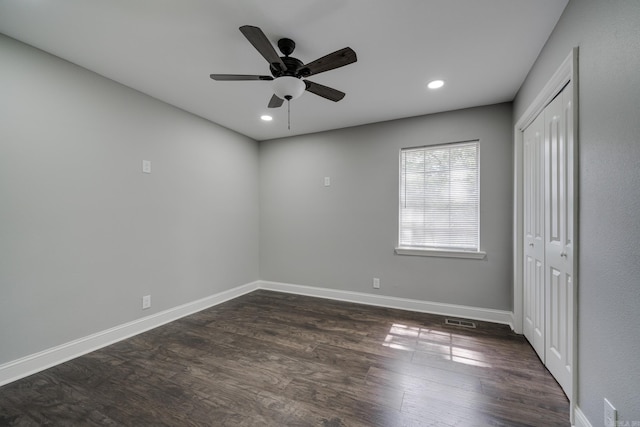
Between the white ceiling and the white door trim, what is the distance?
1.30 ft

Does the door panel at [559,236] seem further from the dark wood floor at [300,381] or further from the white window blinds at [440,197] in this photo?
the white window blinds at [440,197]

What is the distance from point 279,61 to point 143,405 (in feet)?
8.12

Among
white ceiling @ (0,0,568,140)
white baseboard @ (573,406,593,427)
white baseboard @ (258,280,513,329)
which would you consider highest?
white ceiling @ (0,0,568,140)

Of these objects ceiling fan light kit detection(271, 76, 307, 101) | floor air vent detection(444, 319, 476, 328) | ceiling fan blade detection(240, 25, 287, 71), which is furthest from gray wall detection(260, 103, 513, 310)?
ceiling fan blade detection(240, 25, 287, 71)

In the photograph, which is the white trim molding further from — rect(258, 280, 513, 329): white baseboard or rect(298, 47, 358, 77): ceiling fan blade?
rect(298, 47, 358, 77): ceiling fan blade

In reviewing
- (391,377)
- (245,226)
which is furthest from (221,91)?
(391,377)

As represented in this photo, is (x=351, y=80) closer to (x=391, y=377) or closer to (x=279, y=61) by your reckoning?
(x=279, y=61)

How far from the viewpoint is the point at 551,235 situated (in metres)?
1.99

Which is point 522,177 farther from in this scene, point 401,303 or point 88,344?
point 88,344

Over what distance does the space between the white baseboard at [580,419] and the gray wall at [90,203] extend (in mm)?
3644

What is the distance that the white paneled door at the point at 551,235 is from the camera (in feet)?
5.57

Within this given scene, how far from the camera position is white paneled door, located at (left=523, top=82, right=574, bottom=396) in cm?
170

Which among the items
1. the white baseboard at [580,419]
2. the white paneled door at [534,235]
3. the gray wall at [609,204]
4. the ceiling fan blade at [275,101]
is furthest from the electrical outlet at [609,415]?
the ceiling fan blade at [275,101]

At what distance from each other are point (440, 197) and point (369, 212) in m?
0.94
